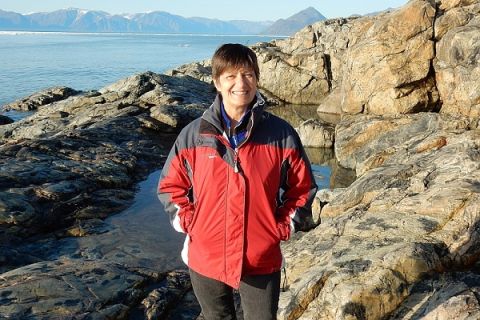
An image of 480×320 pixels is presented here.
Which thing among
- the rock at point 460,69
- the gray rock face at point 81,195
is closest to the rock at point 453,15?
the rock at point 460,69

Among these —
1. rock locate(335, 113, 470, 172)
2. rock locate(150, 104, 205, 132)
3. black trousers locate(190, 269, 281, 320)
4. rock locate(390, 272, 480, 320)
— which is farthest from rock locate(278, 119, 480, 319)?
rock locate(150, 104, 205, 132)

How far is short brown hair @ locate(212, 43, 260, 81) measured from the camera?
12.1 feet

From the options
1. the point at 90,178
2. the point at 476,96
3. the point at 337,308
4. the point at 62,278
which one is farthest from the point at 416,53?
the point at 62,278

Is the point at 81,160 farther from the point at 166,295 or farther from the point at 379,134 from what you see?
the point at 379,134

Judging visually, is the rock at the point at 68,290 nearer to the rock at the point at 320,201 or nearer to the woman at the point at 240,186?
the woman at the point at 240,186

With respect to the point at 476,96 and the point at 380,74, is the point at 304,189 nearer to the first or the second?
the point at 476,96

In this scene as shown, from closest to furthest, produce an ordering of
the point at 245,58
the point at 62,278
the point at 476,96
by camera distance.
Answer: the point at 245,58 → the point at 62,278 → the point at 476,96

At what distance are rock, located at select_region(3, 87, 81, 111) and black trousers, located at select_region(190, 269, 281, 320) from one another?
4009 cm

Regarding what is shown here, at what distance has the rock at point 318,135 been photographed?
22.3 m

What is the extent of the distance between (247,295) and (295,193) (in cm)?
113

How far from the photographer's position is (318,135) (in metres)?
22.4

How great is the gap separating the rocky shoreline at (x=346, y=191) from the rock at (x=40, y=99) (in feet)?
31.1

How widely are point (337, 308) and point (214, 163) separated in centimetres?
342

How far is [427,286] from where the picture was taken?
239 inches
